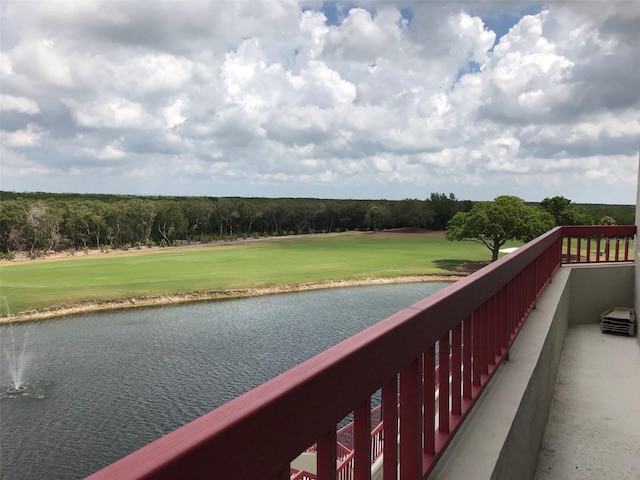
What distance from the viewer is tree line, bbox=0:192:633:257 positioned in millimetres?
56000

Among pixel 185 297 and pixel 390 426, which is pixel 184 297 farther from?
pixel 390 426

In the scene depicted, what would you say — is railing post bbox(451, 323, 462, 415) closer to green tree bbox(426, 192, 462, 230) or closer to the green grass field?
the green grass field

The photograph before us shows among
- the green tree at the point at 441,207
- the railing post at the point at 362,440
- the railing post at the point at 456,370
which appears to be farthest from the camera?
the green tree at the point at 441,207

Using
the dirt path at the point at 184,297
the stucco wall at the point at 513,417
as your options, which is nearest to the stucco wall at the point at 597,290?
the stucco wall at the point at 513,417

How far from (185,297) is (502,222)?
27638 millimetres

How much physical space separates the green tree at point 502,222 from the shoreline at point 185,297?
4503mm

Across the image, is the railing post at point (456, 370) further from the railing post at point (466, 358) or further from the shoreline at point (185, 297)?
the shoreline at point (185, 297)

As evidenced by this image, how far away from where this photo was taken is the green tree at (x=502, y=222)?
41.2 metres

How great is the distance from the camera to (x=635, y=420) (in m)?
3.44

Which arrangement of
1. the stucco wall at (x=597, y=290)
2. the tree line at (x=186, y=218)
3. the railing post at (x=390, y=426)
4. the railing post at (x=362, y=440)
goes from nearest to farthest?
the railing post at (x=362, y=440)
the railing post at (x=390, y=426)
the stucco wall at (x=597, y=290)
the tree line at (x=186, y=218)

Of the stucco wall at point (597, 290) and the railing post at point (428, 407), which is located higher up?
the railing post at point (428, 407)

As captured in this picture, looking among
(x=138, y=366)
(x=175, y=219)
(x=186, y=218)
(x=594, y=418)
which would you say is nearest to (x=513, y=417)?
(x=594, y=418)

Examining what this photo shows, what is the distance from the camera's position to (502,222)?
4238 centimetres

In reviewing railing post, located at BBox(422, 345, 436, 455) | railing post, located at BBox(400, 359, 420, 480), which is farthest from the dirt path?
railing post, located at BBox(400, 359, 420, 480)
